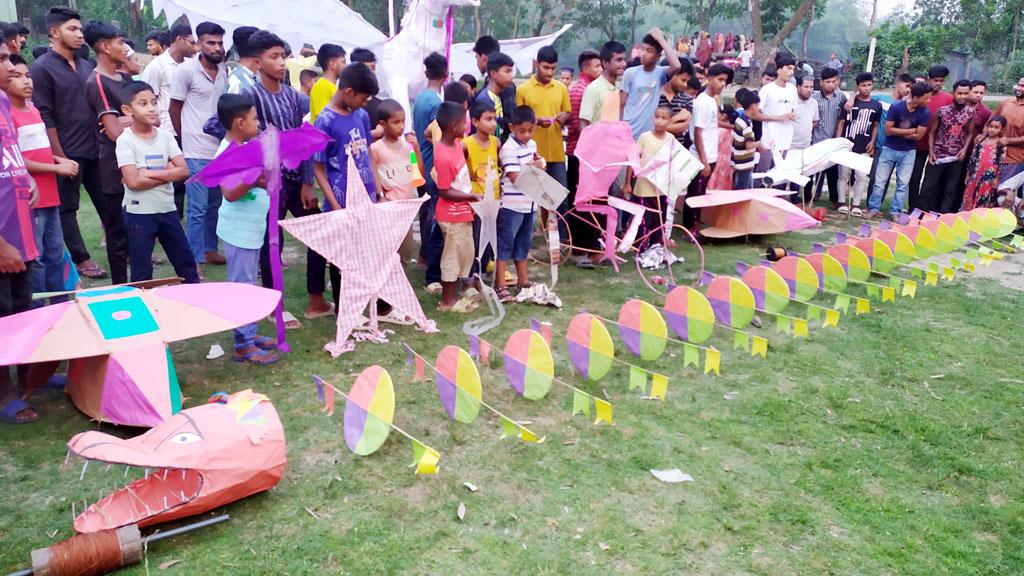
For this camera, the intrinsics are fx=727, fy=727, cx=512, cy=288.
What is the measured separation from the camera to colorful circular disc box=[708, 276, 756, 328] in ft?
14.8

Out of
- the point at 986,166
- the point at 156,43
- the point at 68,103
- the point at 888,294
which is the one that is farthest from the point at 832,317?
the point at 156,43

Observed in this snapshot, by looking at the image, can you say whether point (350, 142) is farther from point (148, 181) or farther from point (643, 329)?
point (643, 329)

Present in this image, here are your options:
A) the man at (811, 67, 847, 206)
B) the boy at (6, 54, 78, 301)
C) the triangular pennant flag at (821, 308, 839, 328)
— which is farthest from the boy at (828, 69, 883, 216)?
the boy at (6, 54, 78, 301)

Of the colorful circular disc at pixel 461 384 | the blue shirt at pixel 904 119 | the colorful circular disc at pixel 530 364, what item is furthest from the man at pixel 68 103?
the blue shirt at pixel 904 119

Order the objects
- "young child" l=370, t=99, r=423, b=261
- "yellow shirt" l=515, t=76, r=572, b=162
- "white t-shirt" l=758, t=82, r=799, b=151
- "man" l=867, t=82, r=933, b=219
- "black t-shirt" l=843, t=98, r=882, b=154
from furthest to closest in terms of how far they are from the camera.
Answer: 1. "black t-shirt" l=843, t=98, r=882, b=154
2. "man" l=867, t=82, r=933, b=219
3. "white t-shirt" l=758, t=82, r=799, b=151
4. "yellow shirt" l=515, t=76, r=572, b=162
5. "young child" l=370, t=99, r=423, b=261

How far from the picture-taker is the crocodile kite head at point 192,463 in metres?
2.60

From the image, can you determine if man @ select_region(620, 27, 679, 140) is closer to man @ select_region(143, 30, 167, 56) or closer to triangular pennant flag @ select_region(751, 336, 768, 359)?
triangular pennant flag @ select_region(751, 336, 768, 359)

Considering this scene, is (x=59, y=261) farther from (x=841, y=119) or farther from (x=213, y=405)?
(x=841, y=119)

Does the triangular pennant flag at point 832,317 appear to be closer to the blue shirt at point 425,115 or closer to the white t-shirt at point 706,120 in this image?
the white t-shirt at point 706,120

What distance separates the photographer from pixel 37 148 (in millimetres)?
4156

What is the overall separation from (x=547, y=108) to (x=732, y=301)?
106 inches

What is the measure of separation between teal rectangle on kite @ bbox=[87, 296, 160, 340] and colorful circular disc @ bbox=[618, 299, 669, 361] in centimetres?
252

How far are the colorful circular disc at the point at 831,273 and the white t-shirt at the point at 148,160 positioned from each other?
14.4ft

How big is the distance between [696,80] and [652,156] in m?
1.24
